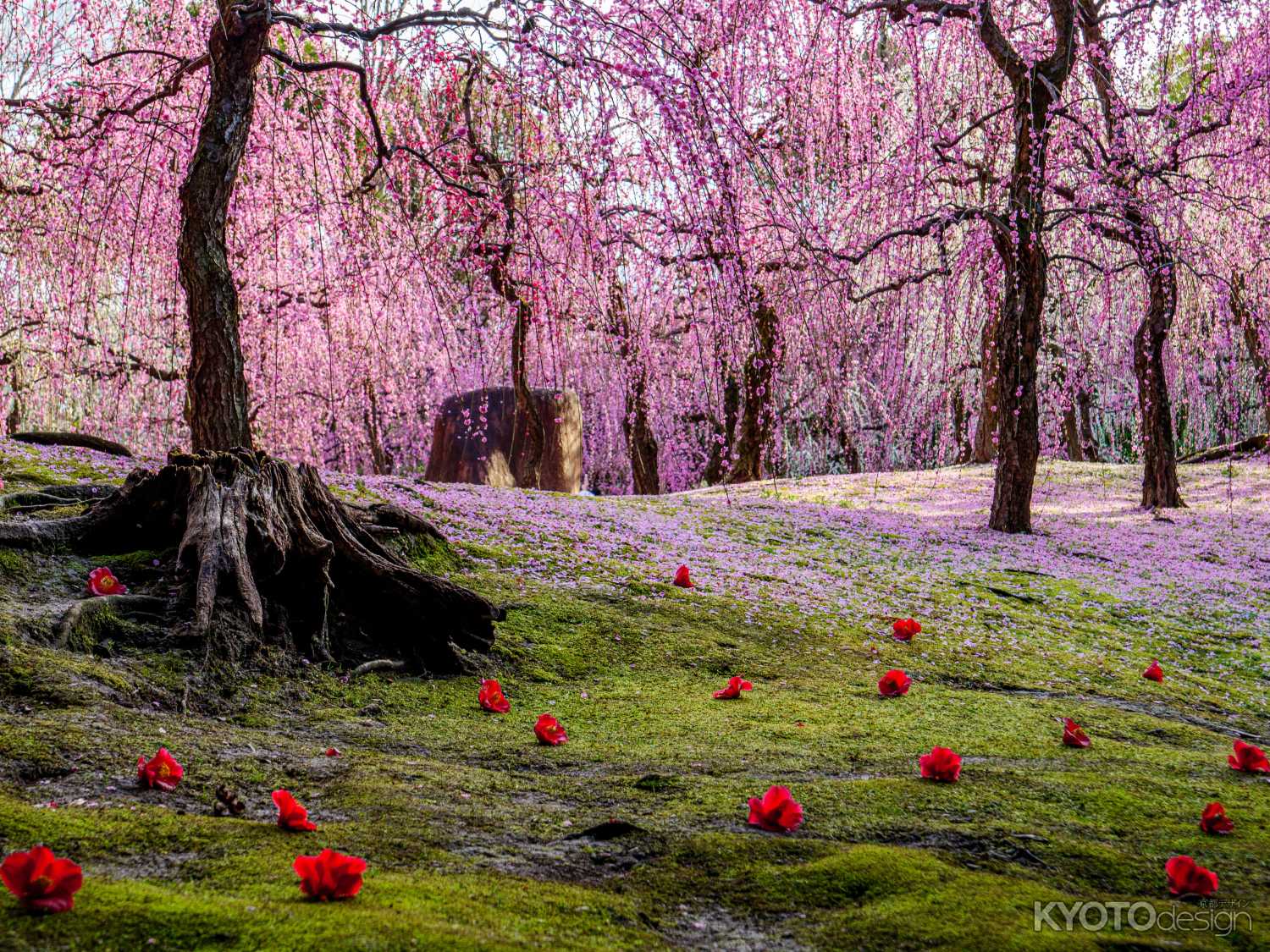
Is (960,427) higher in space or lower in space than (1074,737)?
higher

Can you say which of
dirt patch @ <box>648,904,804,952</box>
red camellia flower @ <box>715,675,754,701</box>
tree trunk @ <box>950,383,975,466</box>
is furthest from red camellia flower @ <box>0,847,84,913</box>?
tree trunk @ <box>950,383,975,466</box>

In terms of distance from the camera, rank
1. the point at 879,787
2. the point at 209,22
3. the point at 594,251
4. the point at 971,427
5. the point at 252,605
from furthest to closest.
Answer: the point at 971,427 → the point at 209,22 → the point at 594,251 → the point at 252,605 → the point at 879,787

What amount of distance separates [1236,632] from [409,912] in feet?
23.1

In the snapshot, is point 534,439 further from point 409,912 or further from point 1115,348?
point 409,912

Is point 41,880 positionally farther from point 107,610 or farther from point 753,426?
point 753,426

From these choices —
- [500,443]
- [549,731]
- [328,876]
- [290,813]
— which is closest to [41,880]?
[328,876]

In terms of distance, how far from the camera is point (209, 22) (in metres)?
6.50

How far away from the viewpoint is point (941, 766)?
289cm

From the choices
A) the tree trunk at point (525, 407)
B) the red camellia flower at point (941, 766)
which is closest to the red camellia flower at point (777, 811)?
the red camellia flower at point (941, 766)

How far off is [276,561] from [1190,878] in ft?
10.4

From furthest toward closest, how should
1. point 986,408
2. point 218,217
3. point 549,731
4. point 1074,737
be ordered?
point 986,408, point 218,217, point 1074,737, point 549,731

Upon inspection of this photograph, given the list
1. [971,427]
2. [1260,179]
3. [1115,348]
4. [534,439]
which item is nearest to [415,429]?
[534,439]

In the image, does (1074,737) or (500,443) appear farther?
(500,443)

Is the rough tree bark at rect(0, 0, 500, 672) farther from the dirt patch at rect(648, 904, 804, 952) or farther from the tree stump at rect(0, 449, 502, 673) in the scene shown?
the dirt patch at rect(648, 904, 804, 952)
